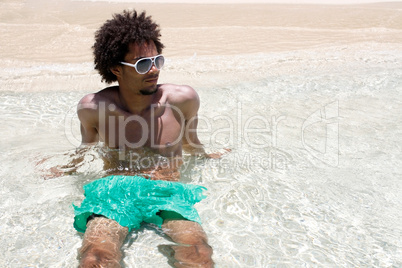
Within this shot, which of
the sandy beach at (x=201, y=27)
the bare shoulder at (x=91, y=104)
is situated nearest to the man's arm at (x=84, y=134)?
the bare shoulder at (x=91, y=104)

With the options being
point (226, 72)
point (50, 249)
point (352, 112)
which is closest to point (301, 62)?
point (226, 72)

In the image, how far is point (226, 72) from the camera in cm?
544

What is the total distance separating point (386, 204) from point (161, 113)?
5.19ft

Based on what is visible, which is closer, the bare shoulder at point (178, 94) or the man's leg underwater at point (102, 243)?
the man's leg underwater at point (102, 243)

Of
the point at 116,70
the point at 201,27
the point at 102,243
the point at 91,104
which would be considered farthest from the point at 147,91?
the point at 201,27

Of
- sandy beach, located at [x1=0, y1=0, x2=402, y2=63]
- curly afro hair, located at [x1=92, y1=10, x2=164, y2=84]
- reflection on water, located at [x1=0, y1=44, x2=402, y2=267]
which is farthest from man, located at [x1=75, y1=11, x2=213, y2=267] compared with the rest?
sandy beach, located at [x1=0, y1=0, x2=402, y2=63]

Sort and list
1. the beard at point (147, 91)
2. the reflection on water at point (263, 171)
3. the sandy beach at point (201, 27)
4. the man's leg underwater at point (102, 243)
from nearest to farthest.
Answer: the man's leg underwater at point (102, 243) < the reflection on water at point (263, 171) < the beard at point (147, 91) < the sandy beach at point (201, 27)

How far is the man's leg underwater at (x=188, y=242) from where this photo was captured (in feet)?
6.55

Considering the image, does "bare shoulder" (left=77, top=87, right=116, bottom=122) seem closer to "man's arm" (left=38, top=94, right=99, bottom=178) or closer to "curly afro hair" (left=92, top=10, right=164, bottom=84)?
"man's arm" (left=38, top=94, right=99, bottom=178)

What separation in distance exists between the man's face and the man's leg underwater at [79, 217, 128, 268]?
0.85 metres

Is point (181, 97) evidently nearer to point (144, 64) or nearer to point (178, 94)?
point (178, 94)

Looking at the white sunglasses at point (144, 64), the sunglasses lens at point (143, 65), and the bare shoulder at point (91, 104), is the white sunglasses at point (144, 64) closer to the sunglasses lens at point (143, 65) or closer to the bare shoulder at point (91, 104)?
the sunglasses lens at point (143, 65)

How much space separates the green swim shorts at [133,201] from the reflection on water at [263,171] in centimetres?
15

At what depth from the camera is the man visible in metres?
2.10
